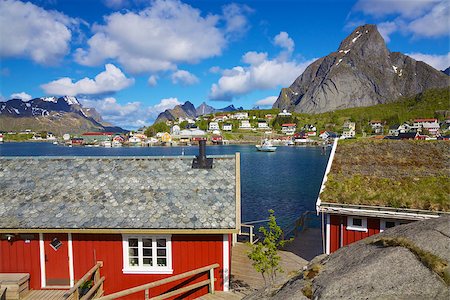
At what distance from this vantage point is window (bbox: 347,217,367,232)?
14.1 meters

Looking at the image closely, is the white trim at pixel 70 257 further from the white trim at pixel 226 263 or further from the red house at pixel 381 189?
the red house at pixel 381 189

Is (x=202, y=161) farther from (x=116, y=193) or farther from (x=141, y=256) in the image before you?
(x=141, y=256)

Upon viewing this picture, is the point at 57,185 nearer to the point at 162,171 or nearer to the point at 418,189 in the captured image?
the point at 162,171

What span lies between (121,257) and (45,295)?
2922mm

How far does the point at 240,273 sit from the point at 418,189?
333 inches

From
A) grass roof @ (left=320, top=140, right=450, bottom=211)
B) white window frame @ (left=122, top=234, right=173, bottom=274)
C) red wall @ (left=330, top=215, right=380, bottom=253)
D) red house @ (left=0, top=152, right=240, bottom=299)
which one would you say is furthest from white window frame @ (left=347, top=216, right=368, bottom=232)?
white window frame @ (left=122, top=234, right=173, bottom=274)

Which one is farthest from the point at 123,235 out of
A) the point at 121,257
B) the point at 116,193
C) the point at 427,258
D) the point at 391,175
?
the point at 391,175

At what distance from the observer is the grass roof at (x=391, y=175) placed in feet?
44.2

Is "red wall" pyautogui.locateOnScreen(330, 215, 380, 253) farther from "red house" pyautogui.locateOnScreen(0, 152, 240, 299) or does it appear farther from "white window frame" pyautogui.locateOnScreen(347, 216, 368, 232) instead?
"red house" pyautogui.locateOnScreen(0, 152, 240, 299)

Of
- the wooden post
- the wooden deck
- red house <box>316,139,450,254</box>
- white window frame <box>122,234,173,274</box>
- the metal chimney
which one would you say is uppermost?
the metal chimney

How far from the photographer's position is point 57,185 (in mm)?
13438

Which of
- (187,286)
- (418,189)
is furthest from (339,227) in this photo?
(187,286)

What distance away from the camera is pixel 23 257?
12.4 meters

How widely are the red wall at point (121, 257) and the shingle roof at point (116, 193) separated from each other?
2.53 ft
